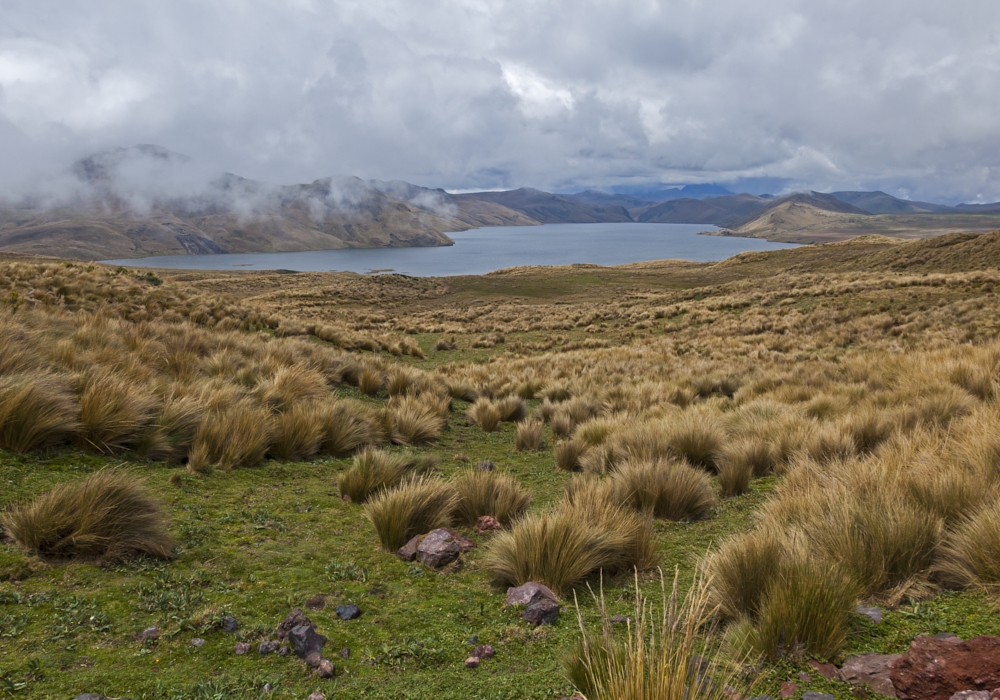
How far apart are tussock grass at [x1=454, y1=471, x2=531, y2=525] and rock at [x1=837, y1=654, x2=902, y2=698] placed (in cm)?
253

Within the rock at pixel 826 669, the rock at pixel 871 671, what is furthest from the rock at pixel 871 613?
the rock at pixel 826 669

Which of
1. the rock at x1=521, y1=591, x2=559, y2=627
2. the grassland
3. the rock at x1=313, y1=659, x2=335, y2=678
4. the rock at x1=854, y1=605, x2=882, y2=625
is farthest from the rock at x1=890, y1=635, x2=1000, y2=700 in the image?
the rock at x1=313, y1=659, x2=335, y2=678

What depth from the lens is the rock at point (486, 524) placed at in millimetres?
4352

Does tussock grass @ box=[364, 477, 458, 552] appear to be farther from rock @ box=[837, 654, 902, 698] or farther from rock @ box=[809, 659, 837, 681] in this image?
rock @ box=[837, 654, 902, 698]

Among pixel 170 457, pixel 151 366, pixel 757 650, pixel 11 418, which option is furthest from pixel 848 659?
pixel 151 366

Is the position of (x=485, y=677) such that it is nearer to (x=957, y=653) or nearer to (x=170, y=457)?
(x=957, y=653)

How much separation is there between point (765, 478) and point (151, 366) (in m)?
8.38

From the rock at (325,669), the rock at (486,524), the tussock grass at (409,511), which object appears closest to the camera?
the rock at (325,669)

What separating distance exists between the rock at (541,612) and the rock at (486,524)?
1296 millimetres

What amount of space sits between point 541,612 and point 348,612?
3.58ft

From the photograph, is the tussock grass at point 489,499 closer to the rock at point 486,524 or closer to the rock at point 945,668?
the rock at point 486,524

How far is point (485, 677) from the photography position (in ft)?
8.18

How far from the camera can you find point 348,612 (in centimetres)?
296

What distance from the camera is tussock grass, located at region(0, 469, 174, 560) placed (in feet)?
10.1
